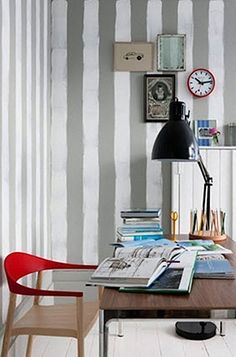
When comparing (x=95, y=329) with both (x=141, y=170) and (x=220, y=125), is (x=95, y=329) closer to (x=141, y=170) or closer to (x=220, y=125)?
(x=141, y=170)

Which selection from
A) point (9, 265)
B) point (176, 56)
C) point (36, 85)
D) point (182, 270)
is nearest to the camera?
point (182, 270)

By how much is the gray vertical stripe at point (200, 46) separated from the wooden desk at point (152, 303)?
2.59m

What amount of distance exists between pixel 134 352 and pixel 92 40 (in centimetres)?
237

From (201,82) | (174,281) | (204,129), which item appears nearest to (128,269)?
(174,281)

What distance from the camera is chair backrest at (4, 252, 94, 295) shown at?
2.40 m

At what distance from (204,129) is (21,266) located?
2029 mm

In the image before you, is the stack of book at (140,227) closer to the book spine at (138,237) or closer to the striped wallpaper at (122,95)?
the book spine at (138,237)

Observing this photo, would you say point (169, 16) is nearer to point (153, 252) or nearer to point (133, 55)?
point (133, 55)

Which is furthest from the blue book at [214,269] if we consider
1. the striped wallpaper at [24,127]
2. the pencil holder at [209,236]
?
the striped wallpaper at [24,127]

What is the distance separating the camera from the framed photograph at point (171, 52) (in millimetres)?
4188

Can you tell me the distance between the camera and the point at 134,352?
3357 millimetres

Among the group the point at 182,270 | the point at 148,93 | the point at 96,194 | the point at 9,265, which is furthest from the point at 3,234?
the point at 148,93

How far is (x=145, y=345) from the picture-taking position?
3477mm

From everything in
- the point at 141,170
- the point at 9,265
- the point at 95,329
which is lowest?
the point at 95,329
